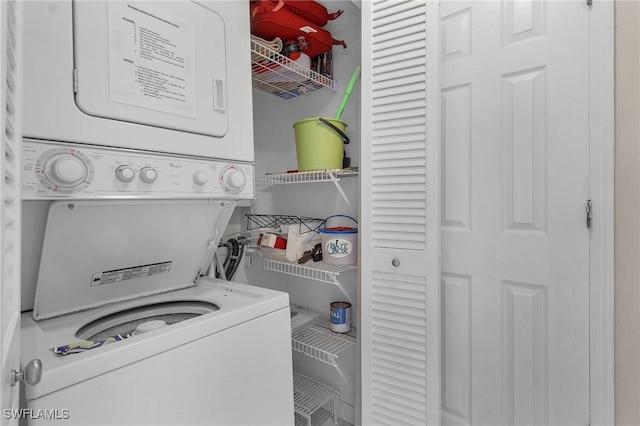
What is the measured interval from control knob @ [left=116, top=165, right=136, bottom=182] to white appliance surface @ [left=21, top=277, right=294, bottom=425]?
48cm

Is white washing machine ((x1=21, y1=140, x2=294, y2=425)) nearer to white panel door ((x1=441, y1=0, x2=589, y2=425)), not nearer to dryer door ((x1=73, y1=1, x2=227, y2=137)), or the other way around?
dryer door ((x1=73, y1=1, x2=227, y2=137))

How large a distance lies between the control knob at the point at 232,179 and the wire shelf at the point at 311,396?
1278mm

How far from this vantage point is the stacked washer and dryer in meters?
0.89

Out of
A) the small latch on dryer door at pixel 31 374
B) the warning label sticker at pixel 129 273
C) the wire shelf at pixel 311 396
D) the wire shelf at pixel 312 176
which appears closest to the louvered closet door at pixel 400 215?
the wire shelf at pixel 312 176

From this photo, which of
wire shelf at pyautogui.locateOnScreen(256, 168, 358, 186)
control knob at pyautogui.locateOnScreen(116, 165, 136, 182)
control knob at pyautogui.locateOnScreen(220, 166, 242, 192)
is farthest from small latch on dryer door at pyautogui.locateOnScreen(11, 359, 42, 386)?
wire shelf at pyautogui.locateOnScreen(256, 168, 358, 186)

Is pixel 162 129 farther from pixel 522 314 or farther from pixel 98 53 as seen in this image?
pixel 522 314

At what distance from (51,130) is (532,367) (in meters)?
1.92

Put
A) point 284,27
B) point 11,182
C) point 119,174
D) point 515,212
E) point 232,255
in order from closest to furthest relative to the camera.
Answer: point 11,182 → point 119,174 → point 515,212 → point 284,27 → point 232,255

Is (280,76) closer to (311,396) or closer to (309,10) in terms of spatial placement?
(309,10)

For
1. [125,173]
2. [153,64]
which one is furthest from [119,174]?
[153,64]

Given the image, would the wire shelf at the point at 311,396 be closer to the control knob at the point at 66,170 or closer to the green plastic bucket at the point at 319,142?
the green plastic bucket at the point at 319,142

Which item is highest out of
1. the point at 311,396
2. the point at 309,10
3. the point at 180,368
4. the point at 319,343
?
the point at 309,10

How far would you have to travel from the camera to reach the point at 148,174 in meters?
1.11

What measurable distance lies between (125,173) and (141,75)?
334 millimetres
